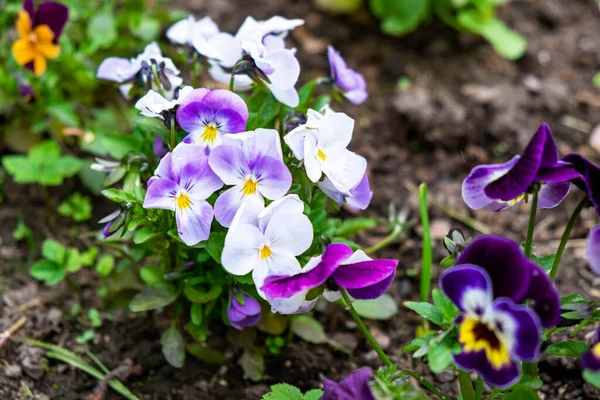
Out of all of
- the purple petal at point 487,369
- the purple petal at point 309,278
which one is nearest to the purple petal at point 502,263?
the purple petal at point 487,369

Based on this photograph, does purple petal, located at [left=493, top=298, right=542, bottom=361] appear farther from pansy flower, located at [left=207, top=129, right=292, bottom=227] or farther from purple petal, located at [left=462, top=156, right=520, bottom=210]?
pansy flower, located at [left=207, top=129, right=292, bottom=227]

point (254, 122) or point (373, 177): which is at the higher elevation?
point (254, 122)

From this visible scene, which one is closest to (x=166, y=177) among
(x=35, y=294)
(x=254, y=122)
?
(x=254, y=122)

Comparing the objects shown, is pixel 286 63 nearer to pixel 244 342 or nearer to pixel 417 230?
pixel 244 342

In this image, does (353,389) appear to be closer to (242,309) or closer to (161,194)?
(242,309)

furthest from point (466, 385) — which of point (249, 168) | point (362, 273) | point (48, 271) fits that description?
point (48, 271)

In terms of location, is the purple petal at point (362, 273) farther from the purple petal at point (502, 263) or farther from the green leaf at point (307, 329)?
the green leaf at point (307, 329)
